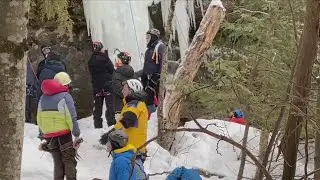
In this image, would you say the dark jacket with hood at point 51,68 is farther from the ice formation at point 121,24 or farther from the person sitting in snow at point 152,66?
the ice formation at point 121,24

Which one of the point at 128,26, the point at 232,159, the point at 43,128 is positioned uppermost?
the point at 128,26

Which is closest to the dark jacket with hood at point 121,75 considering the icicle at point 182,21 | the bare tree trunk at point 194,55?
the bare tree trunk at point 194,55

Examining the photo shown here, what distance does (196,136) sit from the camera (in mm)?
8922

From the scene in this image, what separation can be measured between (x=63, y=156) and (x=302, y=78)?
3.19 m

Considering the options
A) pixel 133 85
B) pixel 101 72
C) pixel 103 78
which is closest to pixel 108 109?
pixel 103 78

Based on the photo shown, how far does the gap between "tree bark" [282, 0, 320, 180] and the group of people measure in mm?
1024

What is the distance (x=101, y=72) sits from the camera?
844cm

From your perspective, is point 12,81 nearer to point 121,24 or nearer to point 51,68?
point 51,68

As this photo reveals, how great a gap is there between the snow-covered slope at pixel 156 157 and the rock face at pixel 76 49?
10.9ft

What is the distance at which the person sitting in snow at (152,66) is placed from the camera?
8273 millimetres

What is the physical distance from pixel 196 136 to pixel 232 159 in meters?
0.79

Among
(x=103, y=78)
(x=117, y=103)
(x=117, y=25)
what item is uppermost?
(x=117, y=25)

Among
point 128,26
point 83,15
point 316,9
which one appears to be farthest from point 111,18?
point 316,9

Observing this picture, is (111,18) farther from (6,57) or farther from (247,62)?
(6,57)
